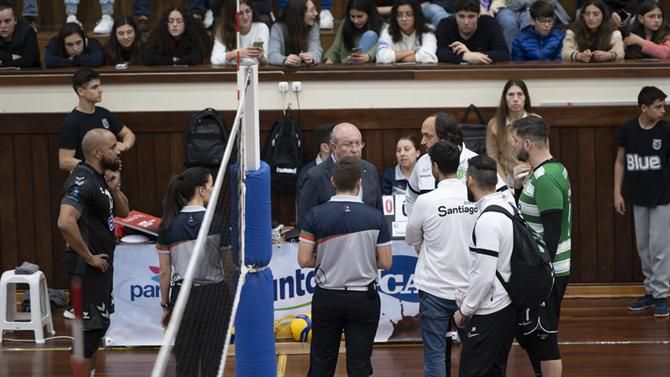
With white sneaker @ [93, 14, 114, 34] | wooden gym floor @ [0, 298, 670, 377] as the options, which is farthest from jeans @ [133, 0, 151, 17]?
wooden gym floor @ [0, 298, 670, 377]

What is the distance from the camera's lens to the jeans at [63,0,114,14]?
13.7 meters

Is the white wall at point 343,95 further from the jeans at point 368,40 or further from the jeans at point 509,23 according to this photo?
the jeans at point 509,23

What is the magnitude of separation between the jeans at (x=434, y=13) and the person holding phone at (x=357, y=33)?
789 millimetres

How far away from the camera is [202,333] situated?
15.8 feet

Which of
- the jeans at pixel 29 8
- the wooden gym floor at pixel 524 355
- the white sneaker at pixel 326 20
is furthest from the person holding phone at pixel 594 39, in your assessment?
the jeans at pixel 29 8

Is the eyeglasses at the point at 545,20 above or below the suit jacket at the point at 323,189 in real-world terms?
above

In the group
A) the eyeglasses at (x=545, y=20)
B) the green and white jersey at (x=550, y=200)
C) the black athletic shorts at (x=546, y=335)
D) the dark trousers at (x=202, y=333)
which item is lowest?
the black athletic shorts at (x=546, y=335)

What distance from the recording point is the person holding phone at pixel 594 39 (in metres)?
11.1

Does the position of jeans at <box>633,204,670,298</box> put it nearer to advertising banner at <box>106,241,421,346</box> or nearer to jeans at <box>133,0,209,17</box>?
advertising banner at <box>106,241,421,346</box>

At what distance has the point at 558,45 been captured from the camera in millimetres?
11586

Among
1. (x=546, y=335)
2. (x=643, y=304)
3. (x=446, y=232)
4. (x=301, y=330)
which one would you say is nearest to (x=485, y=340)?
(x=546, y=335)

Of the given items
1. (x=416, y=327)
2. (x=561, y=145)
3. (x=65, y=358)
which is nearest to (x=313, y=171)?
(x=416, y=327)

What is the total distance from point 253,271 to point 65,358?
365 centimetres

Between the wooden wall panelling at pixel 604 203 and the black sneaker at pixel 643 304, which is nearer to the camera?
the black sneaker at pixel 643 304
